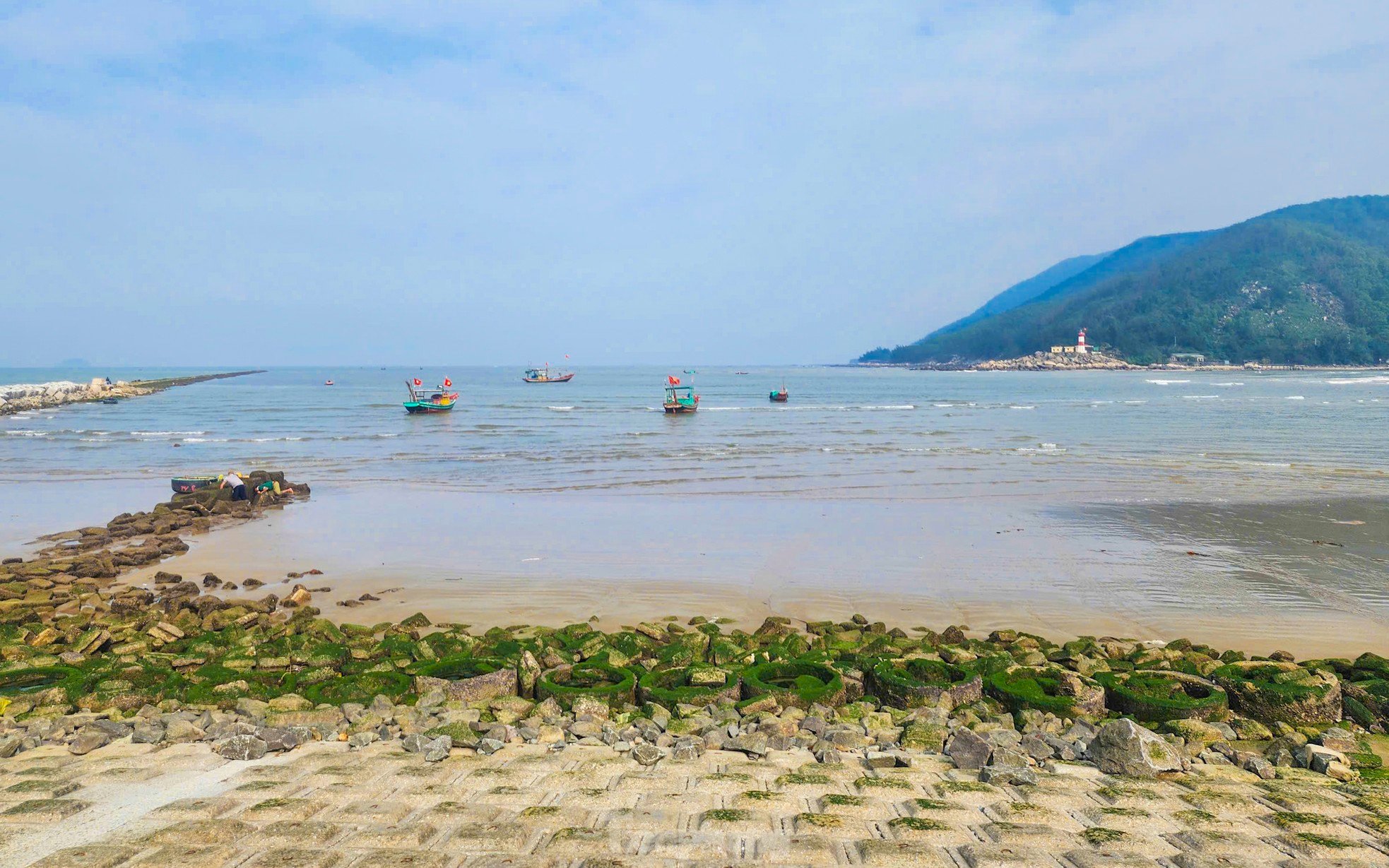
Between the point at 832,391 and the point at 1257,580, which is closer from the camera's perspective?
the point at 1257,580

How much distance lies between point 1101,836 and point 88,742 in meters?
7.39

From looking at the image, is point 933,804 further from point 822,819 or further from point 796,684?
point 796,684

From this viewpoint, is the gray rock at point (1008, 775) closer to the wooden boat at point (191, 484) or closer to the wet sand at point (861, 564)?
the wet sand at point (861, 564)

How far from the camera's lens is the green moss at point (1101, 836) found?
481 centimetres

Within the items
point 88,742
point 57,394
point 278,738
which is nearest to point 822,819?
point 278,738

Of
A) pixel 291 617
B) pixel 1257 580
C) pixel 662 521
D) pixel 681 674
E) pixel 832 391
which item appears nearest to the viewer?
pixel 681 674

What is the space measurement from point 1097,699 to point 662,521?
1200 centimetres

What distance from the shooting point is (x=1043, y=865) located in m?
4.52

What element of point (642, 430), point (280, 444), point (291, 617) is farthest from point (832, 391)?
point (291, 617)

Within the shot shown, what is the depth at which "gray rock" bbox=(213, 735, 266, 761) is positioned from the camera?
6.05m

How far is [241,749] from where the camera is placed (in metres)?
6.08

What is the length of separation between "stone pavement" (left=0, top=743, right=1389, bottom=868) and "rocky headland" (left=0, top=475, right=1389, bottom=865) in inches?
1.0

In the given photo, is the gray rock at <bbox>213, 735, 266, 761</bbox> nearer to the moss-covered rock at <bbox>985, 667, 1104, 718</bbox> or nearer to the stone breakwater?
the moss-covered rock at <bbox>985, 667, 1104, 718</bbox>

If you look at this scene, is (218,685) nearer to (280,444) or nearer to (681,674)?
(681,674)
